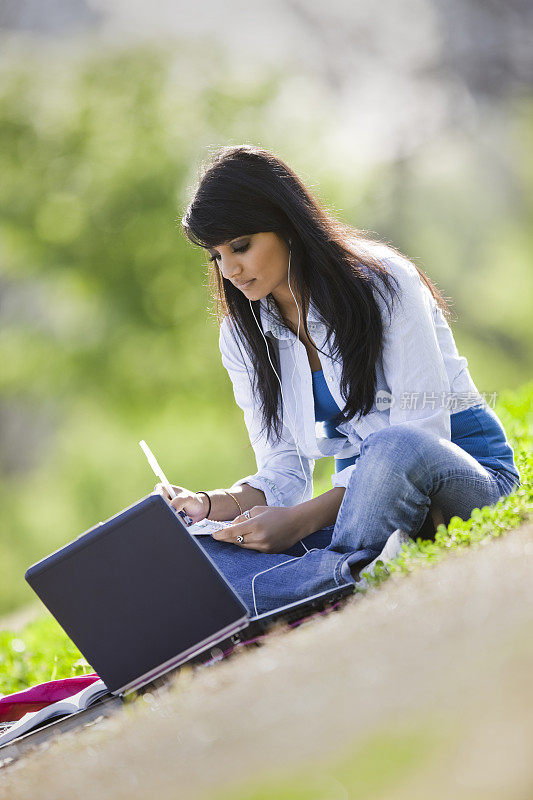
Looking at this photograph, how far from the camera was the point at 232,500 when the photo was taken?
2.64m

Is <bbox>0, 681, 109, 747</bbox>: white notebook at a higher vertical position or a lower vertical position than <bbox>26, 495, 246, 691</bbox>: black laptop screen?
lower

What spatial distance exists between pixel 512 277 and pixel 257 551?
10.1 metres

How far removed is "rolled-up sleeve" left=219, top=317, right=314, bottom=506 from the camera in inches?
110

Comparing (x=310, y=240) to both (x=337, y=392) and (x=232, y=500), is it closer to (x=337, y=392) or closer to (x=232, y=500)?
(x=337, y=392)

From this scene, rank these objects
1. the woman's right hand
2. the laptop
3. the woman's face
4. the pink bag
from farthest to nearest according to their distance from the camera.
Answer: the woman's face < the woman's right hand < the pink bag < the laptop

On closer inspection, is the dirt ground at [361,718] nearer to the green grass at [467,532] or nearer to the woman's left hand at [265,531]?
the green grass at [467,532]

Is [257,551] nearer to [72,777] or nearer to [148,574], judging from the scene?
[148,574]

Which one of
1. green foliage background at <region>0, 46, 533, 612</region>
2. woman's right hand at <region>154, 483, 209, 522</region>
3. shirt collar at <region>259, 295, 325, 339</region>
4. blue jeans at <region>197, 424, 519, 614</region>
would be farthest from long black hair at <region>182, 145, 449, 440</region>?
green foliage background at <region>0, 46, 533, 612</region>

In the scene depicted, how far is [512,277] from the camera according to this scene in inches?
466

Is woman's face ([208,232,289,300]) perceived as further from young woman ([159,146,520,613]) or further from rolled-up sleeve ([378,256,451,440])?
rolled-up sleeve ([378,256,451,440])

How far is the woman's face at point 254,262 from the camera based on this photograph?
2.53 metres

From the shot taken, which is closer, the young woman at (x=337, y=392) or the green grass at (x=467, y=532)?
the green grass at (x=467, y=532)

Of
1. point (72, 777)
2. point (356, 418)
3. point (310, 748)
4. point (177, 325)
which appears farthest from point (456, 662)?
point (177, 325)

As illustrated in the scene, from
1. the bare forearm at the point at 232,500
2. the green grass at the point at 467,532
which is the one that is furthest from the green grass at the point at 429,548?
the bare forearm at the point at 232,500
